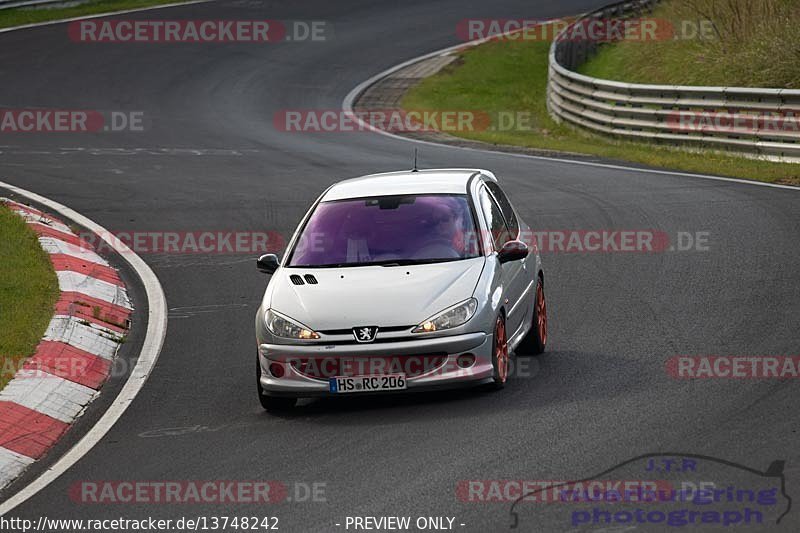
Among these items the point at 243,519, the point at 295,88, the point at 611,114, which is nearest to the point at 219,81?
the point at 295,88

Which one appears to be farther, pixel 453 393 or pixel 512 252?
pixel 512 252

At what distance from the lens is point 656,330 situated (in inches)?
455

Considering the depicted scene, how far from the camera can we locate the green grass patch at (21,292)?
37.3 feet

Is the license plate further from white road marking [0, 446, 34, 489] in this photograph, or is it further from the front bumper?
white road marking [0, 446, 34, 489]

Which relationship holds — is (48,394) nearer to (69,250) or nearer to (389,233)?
(389,233)

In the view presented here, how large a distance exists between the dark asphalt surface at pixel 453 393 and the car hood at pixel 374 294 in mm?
669

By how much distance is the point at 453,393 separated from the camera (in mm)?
10070

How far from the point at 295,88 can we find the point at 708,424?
90.1 feet

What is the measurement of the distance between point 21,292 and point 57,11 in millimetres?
32166

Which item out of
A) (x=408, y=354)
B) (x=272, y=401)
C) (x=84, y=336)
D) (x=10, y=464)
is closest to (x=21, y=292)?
(x=84, y=336)

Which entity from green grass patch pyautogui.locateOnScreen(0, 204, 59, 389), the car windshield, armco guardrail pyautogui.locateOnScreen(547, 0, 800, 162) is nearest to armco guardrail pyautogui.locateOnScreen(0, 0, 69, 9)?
armco guardrail pyautogui.locateOnScreen(547, 0, 800, 162)

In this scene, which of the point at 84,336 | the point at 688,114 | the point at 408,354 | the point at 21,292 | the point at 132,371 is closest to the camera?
the point at 408,354

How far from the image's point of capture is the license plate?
9461mm

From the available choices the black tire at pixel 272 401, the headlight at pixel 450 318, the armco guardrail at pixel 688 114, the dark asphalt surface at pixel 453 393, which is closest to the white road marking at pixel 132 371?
the dark asphalt surface at pixel 453 393
